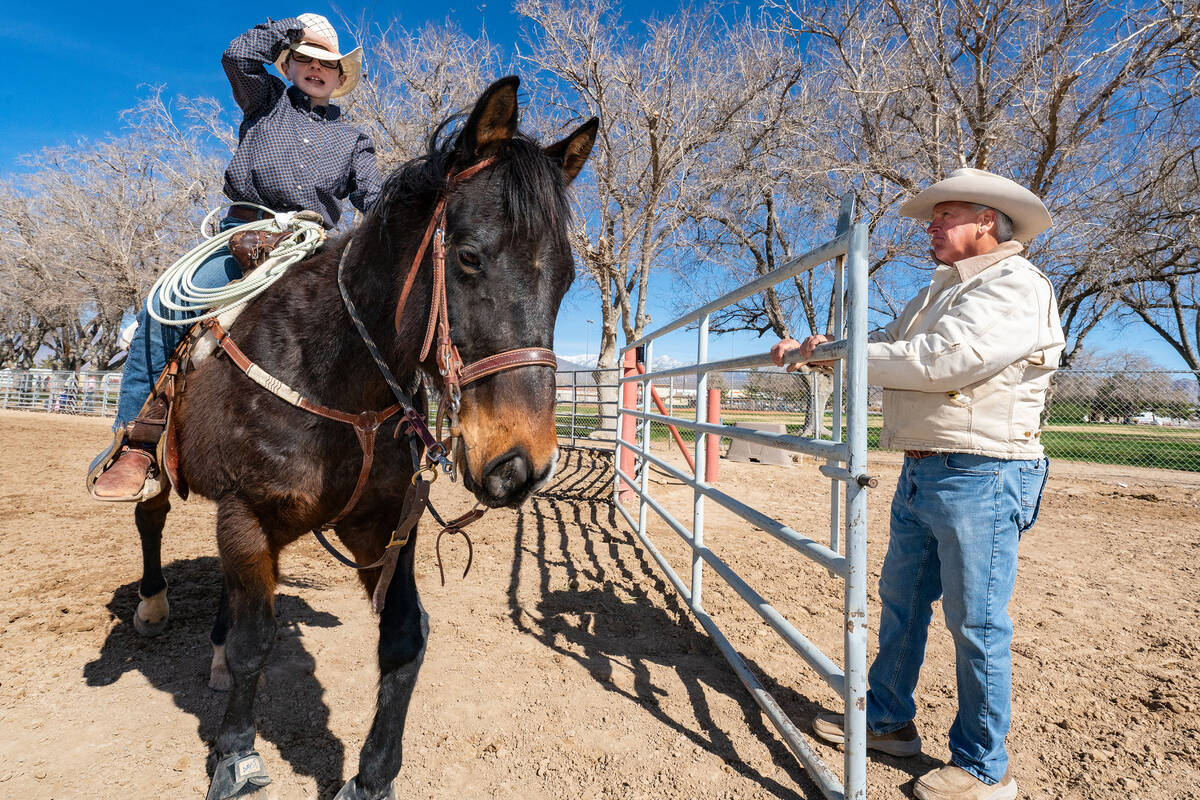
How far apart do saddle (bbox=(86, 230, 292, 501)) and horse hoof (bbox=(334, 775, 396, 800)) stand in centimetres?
132

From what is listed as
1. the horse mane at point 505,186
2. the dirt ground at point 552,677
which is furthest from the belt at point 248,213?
the dirt ground at point 552,677

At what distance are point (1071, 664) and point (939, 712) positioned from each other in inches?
41.6

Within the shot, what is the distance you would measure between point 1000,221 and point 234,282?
9.53ft

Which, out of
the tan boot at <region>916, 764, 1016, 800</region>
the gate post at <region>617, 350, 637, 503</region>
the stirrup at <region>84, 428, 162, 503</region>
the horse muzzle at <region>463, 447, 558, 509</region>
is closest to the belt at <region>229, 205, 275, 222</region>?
the stirrup at <region>84, 428, 162, 503</region>

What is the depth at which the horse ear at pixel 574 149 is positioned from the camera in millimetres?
2004

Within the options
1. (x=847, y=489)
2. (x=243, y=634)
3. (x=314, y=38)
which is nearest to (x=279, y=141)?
(x=314, y=38)

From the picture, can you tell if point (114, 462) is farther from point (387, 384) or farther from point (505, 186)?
point (505, 186)

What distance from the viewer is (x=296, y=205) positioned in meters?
2.73

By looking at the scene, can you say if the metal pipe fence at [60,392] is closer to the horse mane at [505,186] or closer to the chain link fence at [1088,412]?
the chain link fence at [1088,412]

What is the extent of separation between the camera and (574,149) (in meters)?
2.07

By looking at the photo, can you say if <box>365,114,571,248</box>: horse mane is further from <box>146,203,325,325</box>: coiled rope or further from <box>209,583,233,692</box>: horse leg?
<box>209,583,233,692</box>: horse leg

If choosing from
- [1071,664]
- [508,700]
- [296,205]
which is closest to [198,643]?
[508,700]

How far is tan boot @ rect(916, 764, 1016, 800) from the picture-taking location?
1952 mm

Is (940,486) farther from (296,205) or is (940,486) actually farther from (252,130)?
(252,130)
